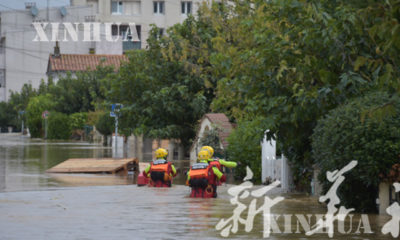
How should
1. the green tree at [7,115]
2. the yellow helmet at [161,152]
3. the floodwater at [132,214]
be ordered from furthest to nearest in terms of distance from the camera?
1. the green tree at [7,115]
2. the yellow helmet at [161,152]
3. the floodwater at [132,214]

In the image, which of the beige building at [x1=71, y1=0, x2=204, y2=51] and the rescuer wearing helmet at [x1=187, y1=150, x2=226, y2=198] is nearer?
the rescuer wearing helmet at [x1=187, y1=150, x2=226, y2=198]

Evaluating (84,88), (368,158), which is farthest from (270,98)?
(84,88)

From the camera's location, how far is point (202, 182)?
57.1ft

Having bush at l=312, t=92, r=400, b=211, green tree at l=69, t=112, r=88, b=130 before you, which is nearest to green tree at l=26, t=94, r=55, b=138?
green tree at l=69, t=112, r=88, b=130

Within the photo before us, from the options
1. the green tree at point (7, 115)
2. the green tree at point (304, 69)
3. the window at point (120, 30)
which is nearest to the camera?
the green tree at point (304, 69)

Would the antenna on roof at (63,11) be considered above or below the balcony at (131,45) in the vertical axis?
above

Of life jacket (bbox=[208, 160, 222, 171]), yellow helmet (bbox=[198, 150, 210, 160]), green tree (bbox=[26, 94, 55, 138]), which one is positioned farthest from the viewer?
green tree (bbox=[26, 94, 55, 138])

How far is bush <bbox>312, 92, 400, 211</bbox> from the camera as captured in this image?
524 inches

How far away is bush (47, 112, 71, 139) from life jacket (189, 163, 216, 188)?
57.6 m

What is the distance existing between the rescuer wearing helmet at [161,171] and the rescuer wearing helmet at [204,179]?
88.1 inches

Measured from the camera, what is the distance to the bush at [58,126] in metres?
74.2

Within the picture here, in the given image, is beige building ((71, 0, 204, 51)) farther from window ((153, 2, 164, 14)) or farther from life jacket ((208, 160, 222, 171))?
life jacket ((208, 160, 222, 171))

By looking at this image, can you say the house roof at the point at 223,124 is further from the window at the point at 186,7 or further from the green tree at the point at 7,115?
the green tree at the point at 7,115

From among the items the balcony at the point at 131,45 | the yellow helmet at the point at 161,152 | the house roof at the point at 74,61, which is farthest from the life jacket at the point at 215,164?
the balcony at the point at 131,45
